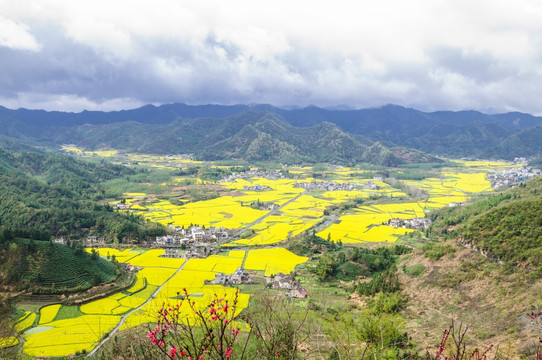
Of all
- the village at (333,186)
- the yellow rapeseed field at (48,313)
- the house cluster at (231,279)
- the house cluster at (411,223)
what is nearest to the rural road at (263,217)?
the village at (333,186)

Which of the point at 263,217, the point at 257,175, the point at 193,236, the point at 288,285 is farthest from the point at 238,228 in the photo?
the point at 257,175

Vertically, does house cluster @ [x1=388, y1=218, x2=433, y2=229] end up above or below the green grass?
above

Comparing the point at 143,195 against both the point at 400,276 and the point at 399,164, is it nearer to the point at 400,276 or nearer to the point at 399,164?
the point at 400,276

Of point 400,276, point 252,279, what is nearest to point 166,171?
point 252,279

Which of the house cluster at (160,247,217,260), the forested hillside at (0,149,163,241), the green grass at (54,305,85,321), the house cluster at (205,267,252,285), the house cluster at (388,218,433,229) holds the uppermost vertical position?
the forested hillside at (0,149,163,241)

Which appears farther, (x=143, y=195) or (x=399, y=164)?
(x=399, y=164)

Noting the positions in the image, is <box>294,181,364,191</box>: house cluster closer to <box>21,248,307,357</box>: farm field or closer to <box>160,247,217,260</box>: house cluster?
<box>21,248,307,357</box>: farm field

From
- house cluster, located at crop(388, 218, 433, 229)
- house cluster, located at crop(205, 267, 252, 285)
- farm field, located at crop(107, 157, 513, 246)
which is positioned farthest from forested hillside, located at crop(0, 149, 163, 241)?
house cluster, located at crop(388, 218, 433, 229)
